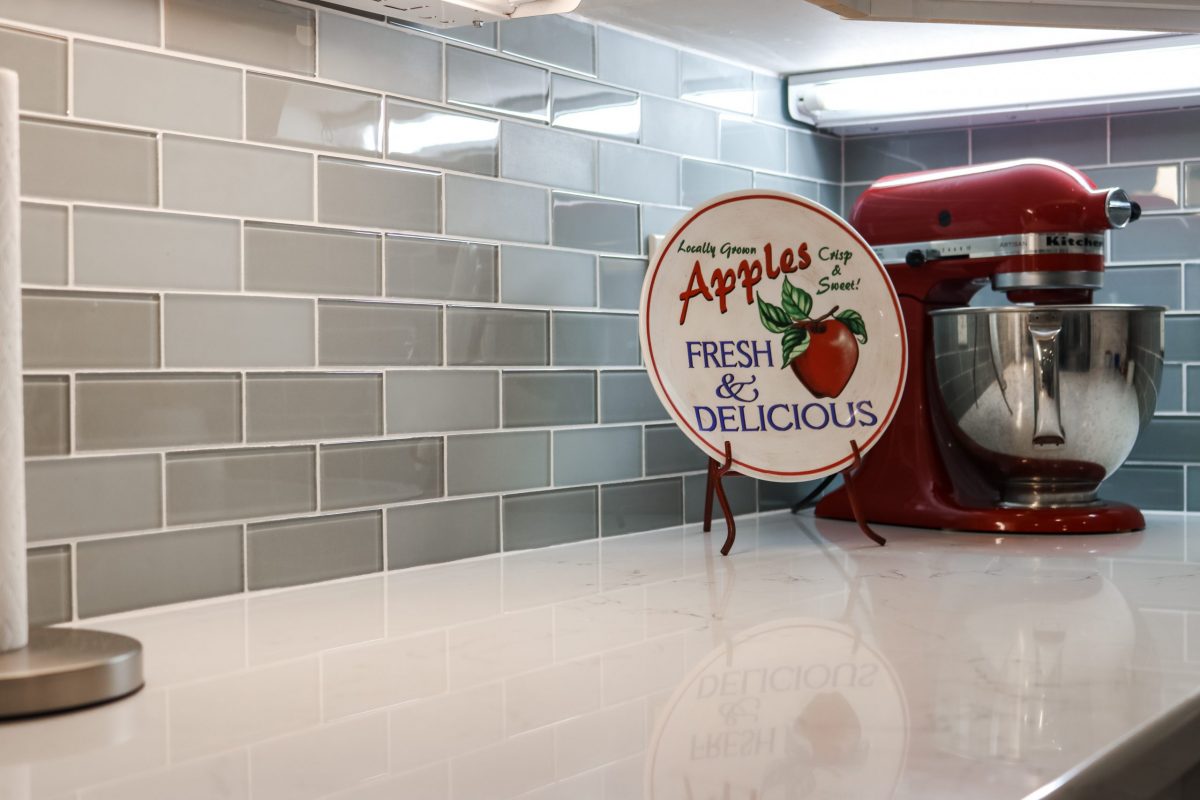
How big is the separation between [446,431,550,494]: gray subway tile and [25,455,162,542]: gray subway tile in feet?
1.12

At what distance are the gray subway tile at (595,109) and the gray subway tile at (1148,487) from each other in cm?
81

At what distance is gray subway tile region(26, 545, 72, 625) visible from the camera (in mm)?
950

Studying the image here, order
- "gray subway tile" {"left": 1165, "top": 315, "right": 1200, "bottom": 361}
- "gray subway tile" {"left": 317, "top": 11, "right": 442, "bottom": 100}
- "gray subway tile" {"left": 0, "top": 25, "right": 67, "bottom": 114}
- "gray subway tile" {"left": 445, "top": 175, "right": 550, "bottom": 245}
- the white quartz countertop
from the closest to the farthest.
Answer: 1. the white quartz countertop
2. "gray subway tile" {"left": 0, "top": 25, "right": 67, "bottom": 114}
3. "gray subway tile" {"left": 317, "top": 11, "right": 442, "bottom": 100}
4. "gray subway tile" {"left": 445, "top": 175, "right": 550, "bottom": 245}
5. "gray subway tile" {"left": 1165, "top": 315, "right": 1200, "bottom": 361}

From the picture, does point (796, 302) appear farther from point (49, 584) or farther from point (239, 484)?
point (49, 584)

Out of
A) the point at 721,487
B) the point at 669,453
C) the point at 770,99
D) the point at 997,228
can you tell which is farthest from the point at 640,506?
the point at 770,99

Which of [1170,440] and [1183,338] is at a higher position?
[1183,338]

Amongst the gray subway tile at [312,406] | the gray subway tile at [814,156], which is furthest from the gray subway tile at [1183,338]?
the gray subway tile at [312,406]

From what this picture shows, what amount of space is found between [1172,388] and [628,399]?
30.0 inches

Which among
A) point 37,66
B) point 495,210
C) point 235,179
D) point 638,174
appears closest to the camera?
point 37,66

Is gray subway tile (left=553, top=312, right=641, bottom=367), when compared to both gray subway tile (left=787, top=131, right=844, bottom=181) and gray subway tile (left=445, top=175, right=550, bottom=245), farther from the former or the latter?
gray subway tile (left=787, top=131, right=844, bottom=181)

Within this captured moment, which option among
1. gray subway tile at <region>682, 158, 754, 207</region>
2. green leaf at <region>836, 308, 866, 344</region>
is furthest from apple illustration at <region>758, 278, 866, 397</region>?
gray subway tile at <region>682, 158, 754, 207</region>

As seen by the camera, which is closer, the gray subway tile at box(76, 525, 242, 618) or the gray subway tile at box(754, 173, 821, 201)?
the gray subway tile at box(76, 525, 242, 618)

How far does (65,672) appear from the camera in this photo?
0.71 m

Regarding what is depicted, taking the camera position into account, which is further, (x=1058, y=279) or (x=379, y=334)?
(x=1058, y=279)
